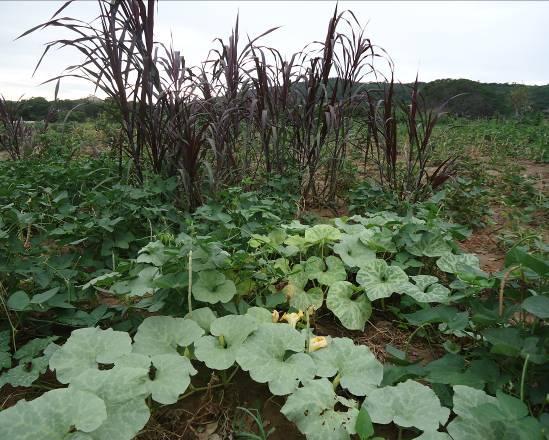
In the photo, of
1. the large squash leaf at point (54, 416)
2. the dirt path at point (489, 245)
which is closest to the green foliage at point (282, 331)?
the large squash leaf at point (54, 416)

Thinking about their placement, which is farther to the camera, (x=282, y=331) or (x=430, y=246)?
(x=430, y=246)

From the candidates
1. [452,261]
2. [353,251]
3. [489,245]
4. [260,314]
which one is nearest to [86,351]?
[260,314]

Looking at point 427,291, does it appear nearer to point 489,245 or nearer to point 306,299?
point 306,299

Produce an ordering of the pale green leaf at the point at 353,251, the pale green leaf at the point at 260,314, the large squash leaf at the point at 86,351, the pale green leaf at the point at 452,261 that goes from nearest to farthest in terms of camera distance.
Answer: the large squash leaf at the point at 86,351 → the pale green leaf at the point at 260,314 → the pale green leaf at the point at 452,261 → the pale green leaf at the point at 353,251

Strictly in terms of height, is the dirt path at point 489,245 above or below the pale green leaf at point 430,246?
below

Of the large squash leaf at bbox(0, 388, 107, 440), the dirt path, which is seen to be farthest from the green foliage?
the dirt path

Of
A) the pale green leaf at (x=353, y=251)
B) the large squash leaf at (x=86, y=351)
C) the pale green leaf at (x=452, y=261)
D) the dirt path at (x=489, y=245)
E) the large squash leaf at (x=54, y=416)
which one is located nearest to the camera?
the large squash leaf at (x=54, y=416)

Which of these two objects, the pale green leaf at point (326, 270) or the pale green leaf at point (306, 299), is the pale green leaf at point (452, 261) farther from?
the pale green leaf at point (306, 299)

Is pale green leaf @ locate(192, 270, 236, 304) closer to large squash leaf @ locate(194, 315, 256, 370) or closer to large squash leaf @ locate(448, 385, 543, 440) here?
large squash leaf @ locate(194, 315, 256, 370)

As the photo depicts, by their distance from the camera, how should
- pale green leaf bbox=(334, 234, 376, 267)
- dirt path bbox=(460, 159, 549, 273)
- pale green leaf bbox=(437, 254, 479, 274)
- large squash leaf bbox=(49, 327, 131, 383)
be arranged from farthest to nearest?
dirt path bbox=(460, 159, 549, 273), pale green leaf bbox=(334, 234, 376, 267), pale green leaf bbox=(437, 254, 479, 274), large squash leaf bbox=(49, 327, 131, 383)

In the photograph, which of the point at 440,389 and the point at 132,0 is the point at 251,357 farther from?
the point at 132,0

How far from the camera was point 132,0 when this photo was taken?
2043 millimetres

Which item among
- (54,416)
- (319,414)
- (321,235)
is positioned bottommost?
(319,414)

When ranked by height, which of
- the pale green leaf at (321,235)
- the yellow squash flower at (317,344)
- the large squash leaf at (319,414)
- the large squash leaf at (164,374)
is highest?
the pale green leaf at (321,235)
